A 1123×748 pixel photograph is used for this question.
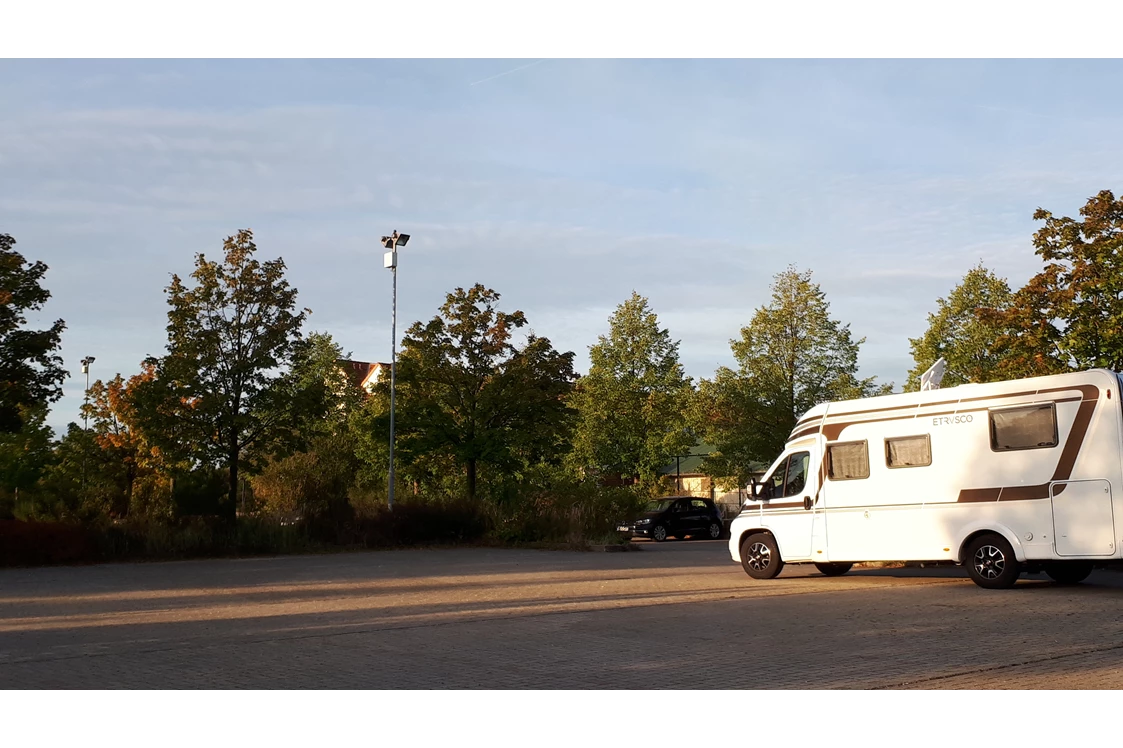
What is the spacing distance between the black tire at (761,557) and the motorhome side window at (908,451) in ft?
8.48

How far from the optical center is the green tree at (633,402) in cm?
4512

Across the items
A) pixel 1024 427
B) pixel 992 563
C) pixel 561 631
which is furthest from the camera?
pixel 992 563

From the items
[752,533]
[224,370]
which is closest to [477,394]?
[224,370]

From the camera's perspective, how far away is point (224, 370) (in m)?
28.6

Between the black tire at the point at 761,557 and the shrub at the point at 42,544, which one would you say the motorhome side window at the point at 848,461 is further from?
the shrub at the point at 42,544

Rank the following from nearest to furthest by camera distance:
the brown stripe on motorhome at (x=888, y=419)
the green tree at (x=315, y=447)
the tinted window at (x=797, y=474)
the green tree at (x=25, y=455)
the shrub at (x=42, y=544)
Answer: the brown stripe on motorhome at (x=888, y=419) → the tinted window at (x=797, y=474) → the shrub at (x=42, y=544) → the green tree at (x=315, y=447) → the green tree at (x=25, y=455)

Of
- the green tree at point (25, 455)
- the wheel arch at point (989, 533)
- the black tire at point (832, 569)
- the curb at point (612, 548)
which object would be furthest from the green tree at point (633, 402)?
the wheel arch at point (989, 533)

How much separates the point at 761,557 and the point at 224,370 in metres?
17.2

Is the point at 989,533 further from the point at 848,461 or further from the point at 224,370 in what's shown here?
the point at 224,370

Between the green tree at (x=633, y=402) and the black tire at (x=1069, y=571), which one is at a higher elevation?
the green tree at (x=633, y=402)

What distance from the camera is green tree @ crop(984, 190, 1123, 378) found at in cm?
2338

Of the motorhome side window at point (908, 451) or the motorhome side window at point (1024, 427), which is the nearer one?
the motorhome side window at point (1024, 427)

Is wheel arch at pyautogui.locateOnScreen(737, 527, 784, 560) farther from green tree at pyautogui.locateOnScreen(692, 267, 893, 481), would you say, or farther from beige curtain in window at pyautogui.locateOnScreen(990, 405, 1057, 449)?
green tree at pyautogui.locateOnScreen(692, 267, 893, 481)
